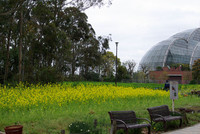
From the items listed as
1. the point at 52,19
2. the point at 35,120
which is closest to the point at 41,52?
the point at 52,19

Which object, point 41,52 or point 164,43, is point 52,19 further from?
point 164,43

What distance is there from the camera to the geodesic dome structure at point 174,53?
7819 cm

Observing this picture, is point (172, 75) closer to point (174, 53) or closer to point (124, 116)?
point (174, 53)

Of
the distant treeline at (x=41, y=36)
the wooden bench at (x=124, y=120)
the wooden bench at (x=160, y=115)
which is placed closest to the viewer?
the wooden bench at (x=124, y=120)

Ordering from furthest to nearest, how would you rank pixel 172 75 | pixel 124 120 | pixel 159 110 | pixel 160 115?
1. pixel 172 75
2. pixel 159 110
3. pixel 160 115
4. pixel 124 120

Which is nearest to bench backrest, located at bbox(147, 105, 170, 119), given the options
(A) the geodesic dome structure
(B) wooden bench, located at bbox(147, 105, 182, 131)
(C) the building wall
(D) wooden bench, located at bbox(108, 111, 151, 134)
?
(B) wooden bench, located at bbox(147, 105, 182, 131)

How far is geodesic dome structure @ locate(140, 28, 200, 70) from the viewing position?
257ft

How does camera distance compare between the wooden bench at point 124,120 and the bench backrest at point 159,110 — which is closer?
the wooden bench at point 124,120

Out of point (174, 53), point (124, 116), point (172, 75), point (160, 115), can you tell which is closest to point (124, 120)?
point (124, 116)

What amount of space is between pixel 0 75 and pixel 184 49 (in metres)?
66.5

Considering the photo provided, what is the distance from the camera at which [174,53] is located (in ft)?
260

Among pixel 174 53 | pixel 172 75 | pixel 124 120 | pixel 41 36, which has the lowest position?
pixel 124 120

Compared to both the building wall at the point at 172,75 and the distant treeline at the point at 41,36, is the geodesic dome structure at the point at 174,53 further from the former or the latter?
the distant treeline at the point at 41,36

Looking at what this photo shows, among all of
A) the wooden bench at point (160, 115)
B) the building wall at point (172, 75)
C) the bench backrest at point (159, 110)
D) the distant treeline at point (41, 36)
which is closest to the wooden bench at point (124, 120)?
the wooden bench at point (160, 115)
